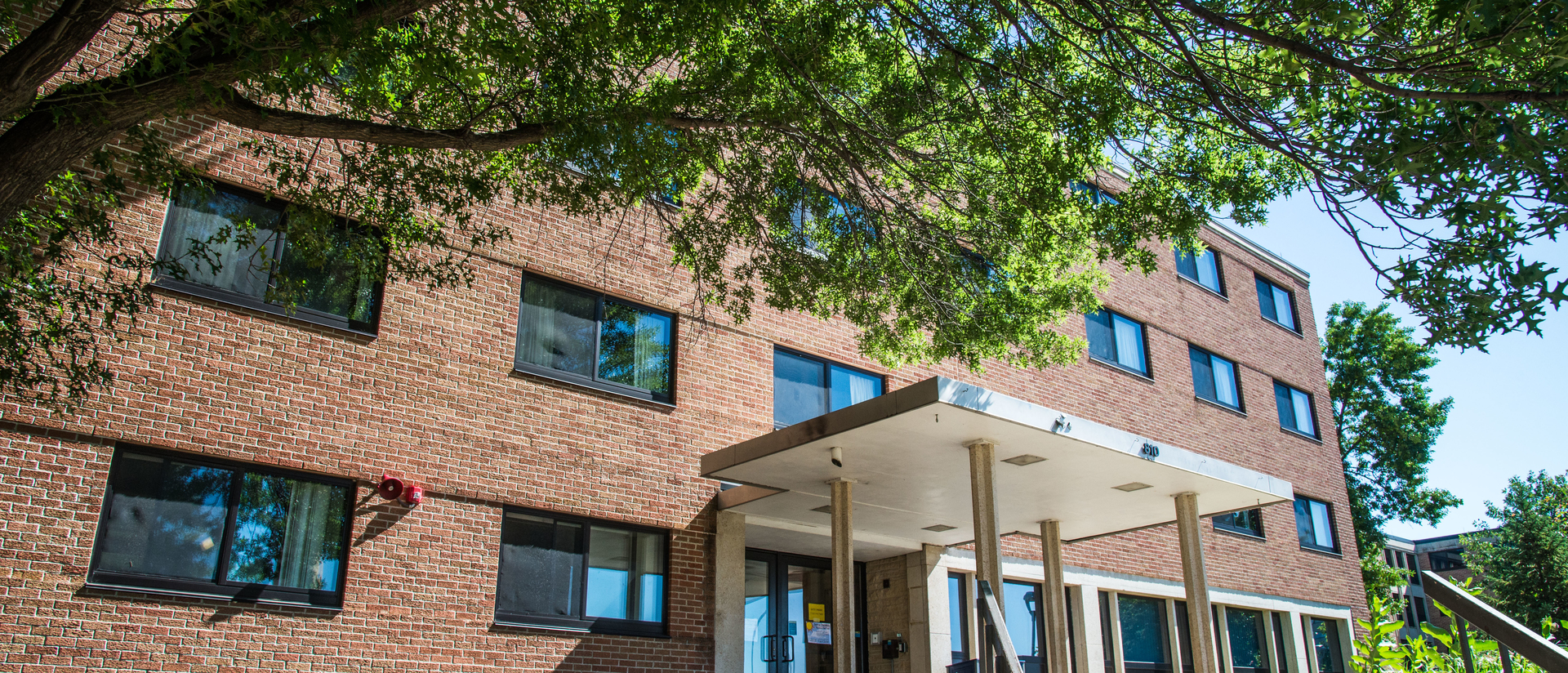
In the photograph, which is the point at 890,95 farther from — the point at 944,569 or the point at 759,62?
the point at 944,569

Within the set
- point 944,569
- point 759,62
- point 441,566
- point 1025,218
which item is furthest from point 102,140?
point 944,569

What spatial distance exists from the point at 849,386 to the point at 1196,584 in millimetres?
4882

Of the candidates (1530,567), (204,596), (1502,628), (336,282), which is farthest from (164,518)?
(1530,567)

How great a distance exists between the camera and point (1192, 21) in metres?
6.07

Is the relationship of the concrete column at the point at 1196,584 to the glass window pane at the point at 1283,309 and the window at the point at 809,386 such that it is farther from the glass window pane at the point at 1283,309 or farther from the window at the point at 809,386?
the glass window pane at the point at 1283,309

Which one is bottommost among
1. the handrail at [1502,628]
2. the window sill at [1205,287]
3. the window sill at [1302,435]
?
the handrail at [1502,628]

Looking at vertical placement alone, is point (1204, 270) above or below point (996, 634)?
above

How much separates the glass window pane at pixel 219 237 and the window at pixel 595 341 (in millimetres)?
2539

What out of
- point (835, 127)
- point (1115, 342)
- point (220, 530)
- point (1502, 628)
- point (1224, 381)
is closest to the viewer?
point (1502, 628)

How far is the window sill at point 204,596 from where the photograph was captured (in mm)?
7562

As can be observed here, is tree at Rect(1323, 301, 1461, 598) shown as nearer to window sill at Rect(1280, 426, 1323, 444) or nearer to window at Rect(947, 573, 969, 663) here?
window sill at Rect(1280, 426, 1323, 444)

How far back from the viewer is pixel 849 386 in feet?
43.9

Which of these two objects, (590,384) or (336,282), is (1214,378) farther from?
(336,282)

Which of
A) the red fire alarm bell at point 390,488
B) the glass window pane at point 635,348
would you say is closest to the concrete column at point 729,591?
the glass window pane at point 635,348
